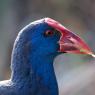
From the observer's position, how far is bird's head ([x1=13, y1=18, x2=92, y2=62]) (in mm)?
7613

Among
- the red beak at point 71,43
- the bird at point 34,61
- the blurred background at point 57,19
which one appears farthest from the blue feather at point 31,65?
the blurred background at point 57,19

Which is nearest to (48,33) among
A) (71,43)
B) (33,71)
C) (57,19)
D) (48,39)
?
(48,39)

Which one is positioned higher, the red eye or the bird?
the red eye

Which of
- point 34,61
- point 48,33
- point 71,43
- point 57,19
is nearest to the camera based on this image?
point 34,61

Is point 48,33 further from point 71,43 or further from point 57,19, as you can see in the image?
point 57,19

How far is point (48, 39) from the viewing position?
7.75 m

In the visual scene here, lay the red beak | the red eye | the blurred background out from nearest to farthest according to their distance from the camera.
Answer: the red eye → the red beak → the blurred background

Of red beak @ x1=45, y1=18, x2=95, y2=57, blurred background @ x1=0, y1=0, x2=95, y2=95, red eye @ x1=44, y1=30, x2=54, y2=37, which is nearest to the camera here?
red eye @ x1=44, y1=30, x2=54, y2=37

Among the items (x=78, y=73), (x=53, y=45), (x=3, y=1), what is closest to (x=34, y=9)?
(x=3, y=1)

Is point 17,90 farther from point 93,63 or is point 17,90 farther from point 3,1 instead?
point 3,1

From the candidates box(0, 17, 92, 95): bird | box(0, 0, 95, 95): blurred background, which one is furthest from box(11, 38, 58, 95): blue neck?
box(0, 0, 95, 95): blurred background

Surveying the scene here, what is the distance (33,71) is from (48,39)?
0.34 meters

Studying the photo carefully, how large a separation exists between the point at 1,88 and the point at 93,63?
530 cm

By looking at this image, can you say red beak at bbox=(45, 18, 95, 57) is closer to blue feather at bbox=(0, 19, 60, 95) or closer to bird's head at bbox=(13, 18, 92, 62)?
bird's head at bbox=(13, 18, 92, 62)
